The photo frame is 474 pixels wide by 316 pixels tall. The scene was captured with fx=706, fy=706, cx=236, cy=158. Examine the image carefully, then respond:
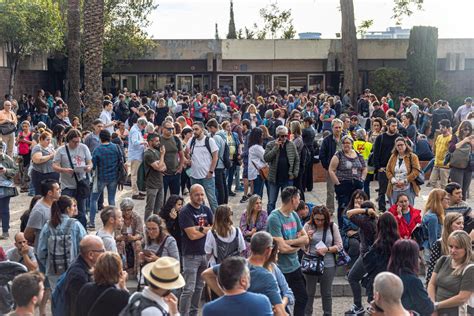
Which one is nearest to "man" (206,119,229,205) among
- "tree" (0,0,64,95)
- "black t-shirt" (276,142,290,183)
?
"black t-shirt" (276,142,290,183)

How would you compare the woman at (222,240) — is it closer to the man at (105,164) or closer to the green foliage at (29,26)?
the man at (105,164)

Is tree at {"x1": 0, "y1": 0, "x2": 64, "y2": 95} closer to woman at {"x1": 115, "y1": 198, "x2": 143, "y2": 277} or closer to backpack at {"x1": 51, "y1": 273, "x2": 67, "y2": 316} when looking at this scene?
woman at {"x1": 115, "y1": 198, "x2": 143, "y2": 277}

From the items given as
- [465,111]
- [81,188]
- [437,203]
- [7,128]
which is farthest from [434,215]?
[465,111]

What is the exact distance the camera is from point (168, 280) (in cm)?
532

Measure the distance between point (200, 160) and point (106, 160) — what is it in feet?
5.09

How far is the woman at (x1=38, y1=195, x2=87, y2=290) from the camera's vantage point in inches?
299

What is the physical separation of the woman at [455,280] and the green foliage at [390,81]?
81.7ft

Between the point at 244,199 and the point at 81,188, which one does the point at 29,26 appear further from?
the point at 81,188

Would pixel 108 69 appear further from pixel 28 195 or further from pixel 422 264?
pixel 422 264

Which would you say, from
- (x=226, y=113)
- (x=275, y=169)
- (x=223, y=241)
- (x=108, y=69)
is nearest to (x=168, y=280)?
(x=223, y=241)

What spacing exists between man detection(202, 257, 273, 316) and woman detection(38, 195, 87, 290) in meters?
2.90

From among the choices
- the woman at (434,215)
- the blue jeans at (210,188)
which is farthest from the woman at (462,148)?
the blue jeans at (210,188)

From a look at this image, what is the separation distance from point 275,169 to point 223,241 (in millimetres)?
4117

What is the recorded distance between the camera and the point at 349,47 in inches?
1121
